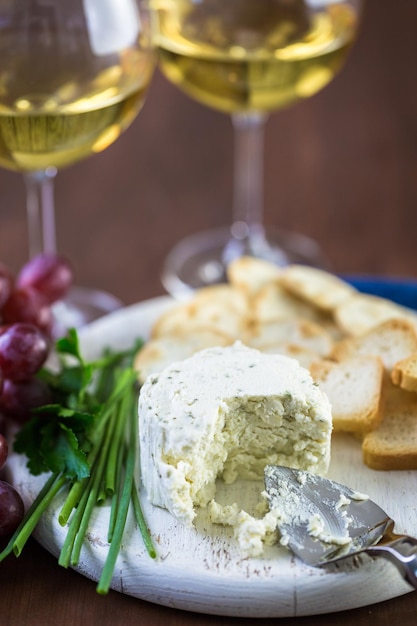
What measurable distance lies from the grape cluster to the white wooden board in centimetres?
9

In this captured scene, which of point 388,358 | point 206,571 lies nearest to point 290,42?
point 388,358


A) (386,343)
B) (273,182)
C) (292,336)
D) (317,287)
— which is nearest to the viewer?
(386,343)

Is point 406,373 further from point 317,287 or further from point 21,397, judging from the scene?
point 21,397

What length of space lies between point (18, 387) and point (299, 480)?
576 millimetres

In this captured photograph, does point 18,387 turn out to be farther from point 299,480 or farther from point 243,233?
point 243,233

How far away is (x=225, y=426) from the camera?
5.65ft

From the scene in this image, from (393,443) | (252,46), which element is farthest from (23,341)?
(252,46)

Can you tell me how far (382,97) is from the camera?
135 inches

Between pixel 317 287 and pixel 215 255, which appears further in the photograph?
pixel 215 255

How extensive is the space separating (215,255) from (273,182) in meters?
0.37

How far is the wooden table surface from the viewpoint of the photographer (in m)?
2.80

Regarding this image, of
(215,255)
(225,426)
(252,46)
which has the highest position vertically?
(252,46)

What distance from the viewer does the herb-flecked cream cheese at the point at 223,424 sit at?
162cm

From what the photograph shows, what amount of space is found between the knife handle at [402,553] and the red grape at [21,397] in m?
0.71
